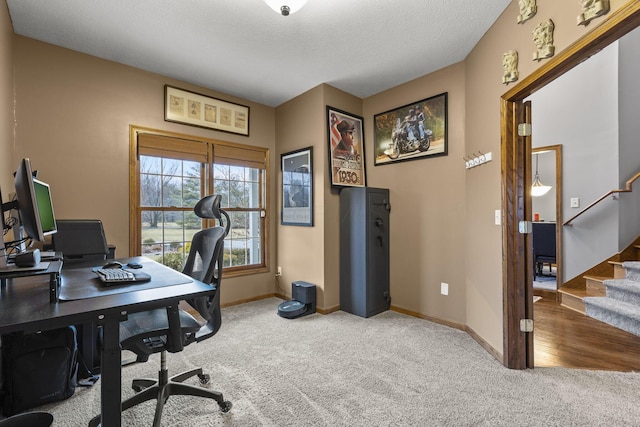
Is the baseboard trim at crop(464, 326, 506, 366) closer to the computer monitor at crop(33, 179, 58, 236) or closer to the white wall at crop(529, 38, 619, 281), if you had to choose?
the white wall at crop(529, 38, 619, 281)

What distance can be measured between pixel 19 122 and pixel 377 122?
3550 millimetres

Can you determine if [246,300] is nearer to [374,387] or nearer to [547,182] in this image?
[374,387]

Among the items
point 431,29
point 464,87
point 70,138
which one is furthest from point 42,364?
point 464,87

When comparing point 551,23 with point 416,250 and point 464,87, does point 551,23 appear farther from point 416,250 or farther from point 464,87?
point 416,250

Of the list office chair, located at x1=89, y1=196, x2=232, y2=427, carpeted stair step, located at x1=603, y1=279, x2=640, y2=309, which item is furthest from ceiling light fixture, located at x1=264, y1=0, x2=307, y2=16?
carpeted stair step, located at x1=603, y1=279, x2=640, y2=309

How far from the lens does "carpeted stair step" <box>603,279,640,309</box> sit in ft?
10.3

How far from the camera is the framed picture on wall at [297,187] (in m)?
3.76

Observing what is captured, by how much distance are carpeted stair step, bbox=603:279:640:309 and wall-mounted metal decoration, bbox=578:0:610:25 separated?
297cm

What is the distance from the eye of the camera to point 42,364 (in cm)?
182

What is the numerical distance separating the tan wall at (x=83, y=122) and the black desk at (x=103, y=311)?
172 centimetres

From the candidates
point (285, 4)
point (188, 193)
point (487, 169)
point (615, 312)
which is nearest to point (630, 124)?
point (615, 312)

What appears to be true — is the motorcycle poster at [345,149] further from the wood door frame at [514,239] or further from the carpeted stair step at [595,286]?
the carpeted stair step at [595,286]

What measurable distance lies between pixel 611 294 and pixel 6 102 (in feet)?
19.8

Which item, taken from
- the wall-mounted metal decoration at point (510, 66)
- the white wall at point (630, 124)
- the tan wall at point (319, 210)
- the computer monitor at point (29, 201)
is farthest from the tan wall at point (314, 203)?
the white wall at point (630, 124)
